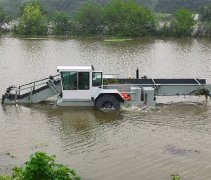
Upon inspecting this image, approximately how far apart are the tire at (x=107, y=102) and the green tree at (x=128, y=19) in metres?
37.5

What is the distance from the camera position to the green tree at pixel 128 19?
59.5 m

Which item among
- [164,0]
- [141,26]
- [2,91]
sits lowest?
[2,91]

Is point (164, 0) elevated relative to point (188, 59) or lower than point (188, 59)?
elevated

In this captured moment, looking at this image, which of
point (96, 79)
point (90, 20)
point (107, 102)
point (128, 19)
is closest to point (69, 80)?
point (96, 79)

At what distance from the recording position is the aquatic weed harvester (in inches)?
872

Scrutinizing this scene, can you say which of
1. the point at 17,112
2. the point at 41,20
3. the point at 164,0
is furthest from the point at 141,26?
the point at 164,0

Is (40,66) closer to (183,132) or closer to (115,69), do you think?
(115,69)

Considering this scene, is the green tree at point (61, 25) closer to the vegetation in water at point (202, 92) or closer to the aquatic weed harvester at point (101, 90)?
the aquatic weed harvester at point (101, 90)

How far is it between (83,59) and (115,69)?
5903 millimetres

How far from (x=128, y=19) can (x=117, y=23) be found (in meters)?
1.56

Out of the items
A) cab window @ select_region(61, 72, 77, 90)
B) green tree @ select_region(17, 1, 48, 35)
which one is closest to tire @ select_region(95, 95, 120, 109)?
cab window @ select_region(61, 72, 77, 90)

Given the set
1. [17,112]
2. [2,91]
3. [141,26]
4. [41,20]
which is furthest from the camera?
[41,20]

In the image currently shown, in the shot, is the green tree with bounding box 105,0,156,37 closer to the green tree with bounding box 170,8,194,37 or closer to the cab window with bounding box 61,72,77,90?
the green tree with bounding box 170,8,194,37

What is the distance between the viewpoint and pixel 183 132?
62.0 feet
